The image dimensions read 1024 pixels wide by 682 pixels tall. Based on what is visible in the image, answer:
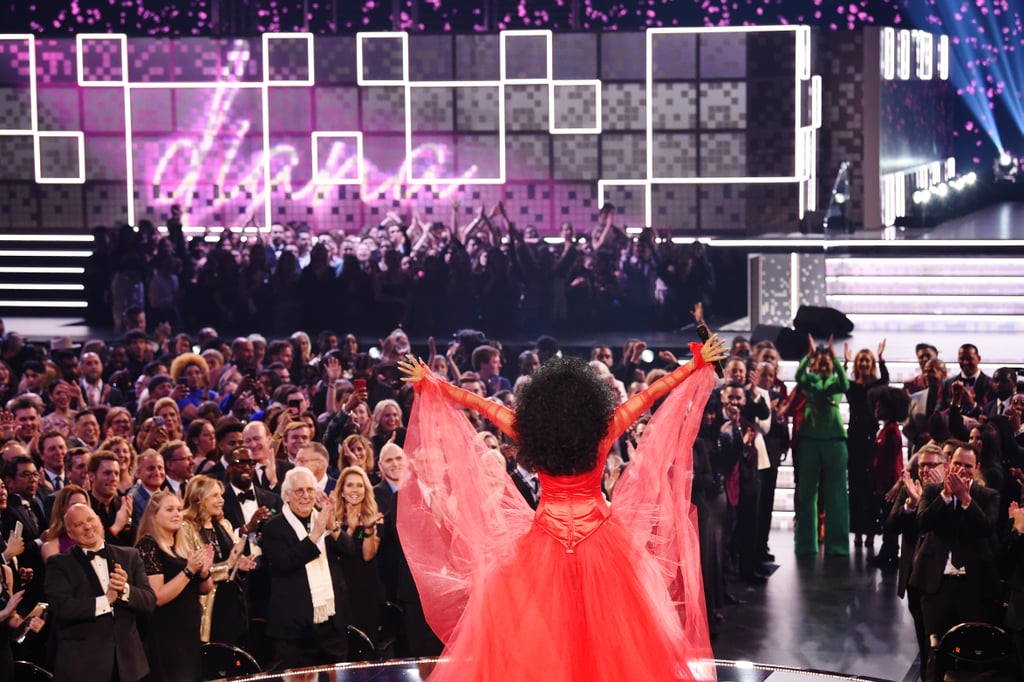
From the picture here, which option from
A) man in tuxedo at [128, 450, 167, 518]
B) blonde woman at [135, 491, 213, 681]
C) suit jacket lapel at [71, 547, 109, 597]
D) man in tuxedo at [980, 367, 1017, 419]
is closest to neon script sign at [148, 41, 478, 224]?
man in tuxedo at [980, 367, 1017, 419]

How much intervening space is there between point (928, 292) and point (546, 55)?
4.80 m

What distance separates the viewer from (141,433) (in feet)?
23.8

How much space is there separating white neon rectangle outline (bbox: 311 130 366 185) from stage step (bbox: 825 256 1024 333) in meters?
5.26

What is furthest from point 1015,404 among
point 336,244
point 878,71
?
point 878,71

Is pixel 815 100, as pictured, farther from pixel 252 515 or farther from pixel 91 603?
pixel 91 603

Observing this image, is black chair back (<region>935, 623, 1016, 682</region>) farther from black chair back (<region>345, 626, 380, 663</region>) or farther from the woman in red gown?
black chair back (<region>345, 626, 380, 663</region>)

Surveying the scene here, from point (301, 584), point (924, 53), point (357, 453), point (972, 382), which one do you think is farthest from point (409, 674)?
point (924, 53)

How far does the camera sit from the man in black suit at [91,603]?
17.2ft

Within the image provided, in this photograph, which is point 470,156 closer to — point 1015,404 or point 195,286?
point 195,286

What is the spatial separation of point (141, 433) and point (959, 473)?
12.4 feet

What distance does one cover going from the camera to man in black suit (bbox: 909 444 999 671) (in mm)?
6281

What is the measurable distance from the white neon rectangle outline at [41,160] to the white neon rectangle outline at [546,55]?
4.67 m

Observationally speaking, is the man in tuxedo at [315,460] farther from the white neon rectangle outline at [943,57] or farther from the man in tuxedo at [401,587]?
the white neon rectangle outline at [943,57]

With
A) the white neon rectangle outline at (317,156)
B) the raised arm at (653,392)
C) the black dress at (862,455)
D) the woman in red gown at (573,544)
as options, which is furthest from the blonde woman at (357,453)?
the white neon rectangle outline at (317,156)
